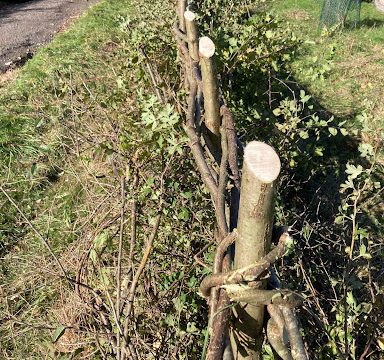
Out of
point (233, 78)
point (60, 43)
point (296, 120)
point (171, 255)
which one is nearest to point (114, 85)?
point (60, 43)

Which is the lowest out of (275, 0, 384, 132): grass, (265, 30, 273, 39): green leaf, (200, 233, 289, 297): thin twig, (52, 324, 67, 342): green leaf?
(275, 0, 384, 132): grass

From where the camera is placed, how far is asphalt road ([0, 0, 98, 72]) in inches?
324

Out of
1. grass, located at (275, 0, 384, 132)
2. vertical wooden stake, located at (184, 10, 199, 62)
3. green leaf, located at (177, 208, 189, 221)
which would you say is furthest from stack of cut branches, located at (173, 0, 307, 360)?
grass, located at (275, 0, 384, 132)

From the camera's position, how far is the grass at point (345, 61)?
7415mm

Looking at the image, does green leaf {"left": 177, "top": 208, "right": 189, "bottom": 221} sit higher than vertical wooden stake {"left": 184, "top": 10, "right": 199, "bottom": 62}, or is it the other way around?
vertical wooden stake {"left": 184, "top": 10, "right": 199, "bottom": 62}

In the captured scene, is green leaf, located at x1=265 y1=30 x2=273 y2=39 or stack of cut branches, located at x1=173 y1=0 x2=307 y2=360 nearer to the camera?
stack of cut branches, located at x1=173 y1=0 x2=307 y2=360

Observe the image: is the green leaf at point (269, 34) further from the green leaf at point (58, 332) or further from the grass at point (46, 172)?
the green leaf at point (58, 332)

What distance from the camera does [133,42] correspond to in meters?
3.89

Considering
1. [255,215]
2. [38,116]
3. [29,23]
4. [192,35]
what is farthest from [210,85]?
[29,23]

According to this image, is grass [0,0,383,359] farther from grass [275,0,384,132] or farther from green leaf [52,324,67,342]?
green leaf [52,324,67,342]

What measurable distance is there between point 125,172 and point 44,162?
3054 mm

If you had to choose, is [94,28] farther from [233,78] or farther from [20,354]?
[20,354]

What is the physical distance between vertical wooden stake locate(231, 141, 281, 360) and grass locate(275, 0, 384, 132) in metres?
5.11

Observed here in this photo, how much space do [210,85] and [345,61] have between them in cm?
763
